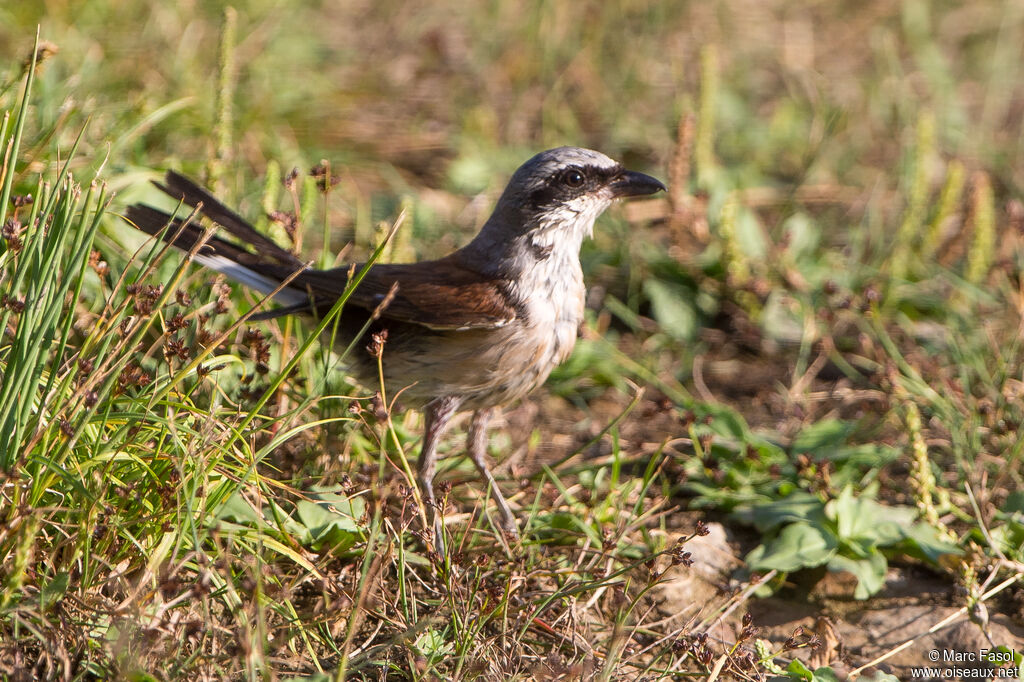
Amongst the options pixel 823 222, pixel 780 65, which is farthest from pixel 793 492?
pixel 780 65

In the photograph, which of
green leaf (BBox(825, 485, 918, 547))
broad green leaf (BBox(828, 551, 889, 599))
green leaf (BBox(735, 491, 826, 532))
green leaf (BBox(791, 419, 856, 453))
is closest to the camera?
broad green leaf (BBox(828, 551, 889, 599))

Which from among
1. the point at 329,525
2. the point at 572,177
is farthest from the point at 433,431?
the point at 572,177

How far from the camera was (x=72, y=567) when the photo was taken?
3.00 meters

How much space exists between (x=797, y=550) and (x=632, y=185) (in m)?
1.72

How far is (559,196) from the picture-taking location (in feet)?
14.5

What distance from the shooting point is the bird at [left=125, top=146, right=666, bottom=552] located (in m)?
4.14

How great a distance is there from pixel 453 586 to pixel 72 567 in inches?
46.2

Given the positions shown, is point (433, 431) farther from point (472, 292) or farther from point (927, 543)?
point (927, 543)

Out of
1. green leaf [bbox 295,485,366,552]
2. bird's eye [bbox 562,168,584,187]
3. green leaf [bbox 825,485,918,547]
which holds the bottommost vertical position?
green leaf [bbox 825,485,918,547]

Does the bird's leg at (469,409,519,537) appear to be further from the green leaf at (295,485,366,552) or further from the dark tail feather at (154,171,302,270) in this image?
the dark tail feather at (154,171,302,270)

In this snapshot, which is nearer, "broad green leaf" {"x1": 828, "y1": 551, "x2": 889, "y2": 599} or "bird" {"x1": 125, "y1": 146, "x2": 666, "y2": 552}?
"broad green leaf" {"x1": 828, "y1": 551, "x2": 889, "y2": 599}

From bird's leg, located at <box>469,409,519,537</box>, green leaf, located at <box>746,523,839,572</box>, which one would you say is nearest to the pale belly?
bird's leg, located at <box>469,409,519,537</box>

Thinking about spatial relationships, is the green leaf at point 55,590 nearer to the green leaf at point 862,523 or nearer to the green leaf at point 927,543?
the green leaf at point 862,523

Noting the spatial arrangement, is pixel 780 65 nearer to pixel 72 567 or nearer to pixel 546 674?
pixel 546 674
